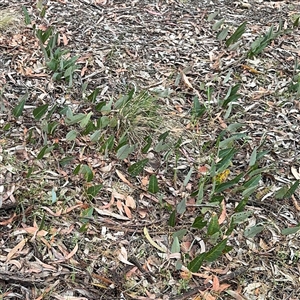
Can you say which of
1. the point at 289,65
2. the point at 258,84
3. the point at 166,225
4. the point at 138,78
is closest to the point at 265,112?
the point at 258,84

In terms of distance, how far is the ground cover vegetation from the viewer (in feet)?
6.06

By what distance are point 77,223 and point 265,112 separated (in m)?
1.24

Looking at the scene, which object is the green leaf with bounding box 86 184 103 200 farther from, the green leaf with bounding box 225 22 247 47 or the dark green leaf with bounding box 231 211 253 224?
the green leaf with bounding box 225 22 247 47

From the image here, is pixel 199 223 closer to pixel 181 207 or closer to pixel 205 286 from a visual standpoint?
pixel 181 207

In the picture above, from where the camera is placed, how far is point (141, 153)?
7.34ft

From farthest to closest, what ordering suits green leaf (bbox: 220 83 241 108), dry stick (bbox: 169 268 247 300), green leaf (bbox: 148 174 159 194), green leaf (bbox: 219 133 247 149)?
green leaf (bbox: 220 83 241 108), green leaf (bbox: 219 133 247 149), green leaf (bbox: 148 174 159 194), dry stick (bbox: 169 268 247 300)

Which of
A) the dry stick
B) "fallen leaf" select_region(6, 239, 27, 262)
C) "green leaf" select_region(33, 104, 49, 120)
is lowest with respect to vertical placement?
the dry stick

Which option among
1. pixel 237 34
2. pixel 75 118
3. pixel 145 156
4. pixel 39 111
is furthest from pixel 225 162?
pixel 237 34

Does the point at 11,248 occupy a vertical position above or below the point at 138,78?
below

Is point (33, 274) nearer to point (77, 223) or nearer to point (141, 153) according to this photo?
point (77, 223)

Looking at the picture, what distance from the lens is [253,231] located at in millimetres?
1972

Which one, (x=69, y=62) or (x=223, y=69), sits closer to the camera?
(x=69, y=62)

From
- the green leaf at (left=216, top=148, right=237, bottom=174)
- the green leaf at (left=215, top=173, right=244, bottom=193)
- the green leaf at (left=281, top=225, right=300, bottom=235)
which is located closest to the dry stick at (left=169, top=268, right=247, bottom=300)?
the green leaf at (left=281, top=225, right=300, bottom=235)

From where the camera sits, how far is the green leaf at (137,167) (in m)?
2.08
